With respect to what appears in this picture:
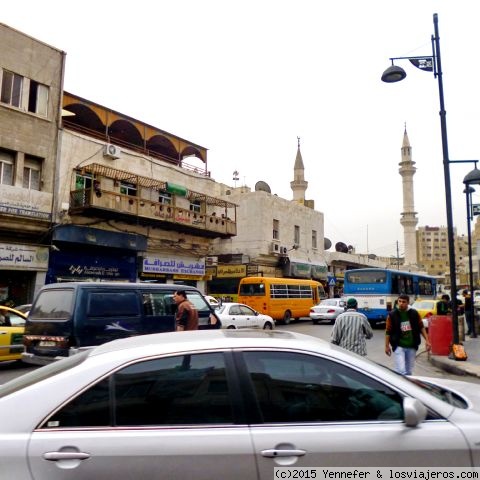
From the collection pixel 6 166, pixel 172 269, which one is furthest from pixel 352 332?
pixel 172 269

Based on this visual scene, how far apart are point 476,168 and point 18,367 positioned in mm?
13367

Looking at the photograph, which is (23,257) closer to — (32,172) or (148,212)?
(32,172)

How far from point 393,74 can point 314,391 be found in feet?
34.7

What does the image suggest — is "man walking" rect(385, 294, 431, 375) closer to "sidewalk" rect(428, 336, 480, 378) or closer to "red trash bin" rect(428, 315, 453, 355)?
"sidewalk" rect(428, 336, 480, 378)

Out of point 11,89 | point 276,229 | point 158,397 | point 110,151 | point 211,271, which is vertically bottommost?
point 158,397

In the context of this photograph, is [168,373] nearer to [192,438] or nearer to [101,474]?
[192,438]

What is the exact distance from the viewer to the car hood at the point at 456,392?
3095 millimetres

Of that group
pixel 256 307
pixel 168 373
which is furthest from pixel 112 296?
pixel 256 307

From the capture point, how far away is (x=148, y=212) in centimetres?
2450

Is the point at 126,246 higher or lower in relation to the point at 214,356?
higher

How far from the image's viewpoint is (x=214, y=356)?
276 centimetres

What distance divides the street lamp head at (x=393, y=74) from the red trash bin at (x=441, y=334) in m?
6.38

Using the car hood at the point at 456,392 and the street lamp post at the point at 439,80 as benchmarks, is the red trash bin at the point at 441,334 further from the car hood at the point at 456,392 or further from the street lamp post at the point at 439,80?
the car hood at the point at 456,392

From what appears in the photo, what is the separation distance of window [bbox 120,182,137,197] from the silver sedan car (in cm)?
2264
